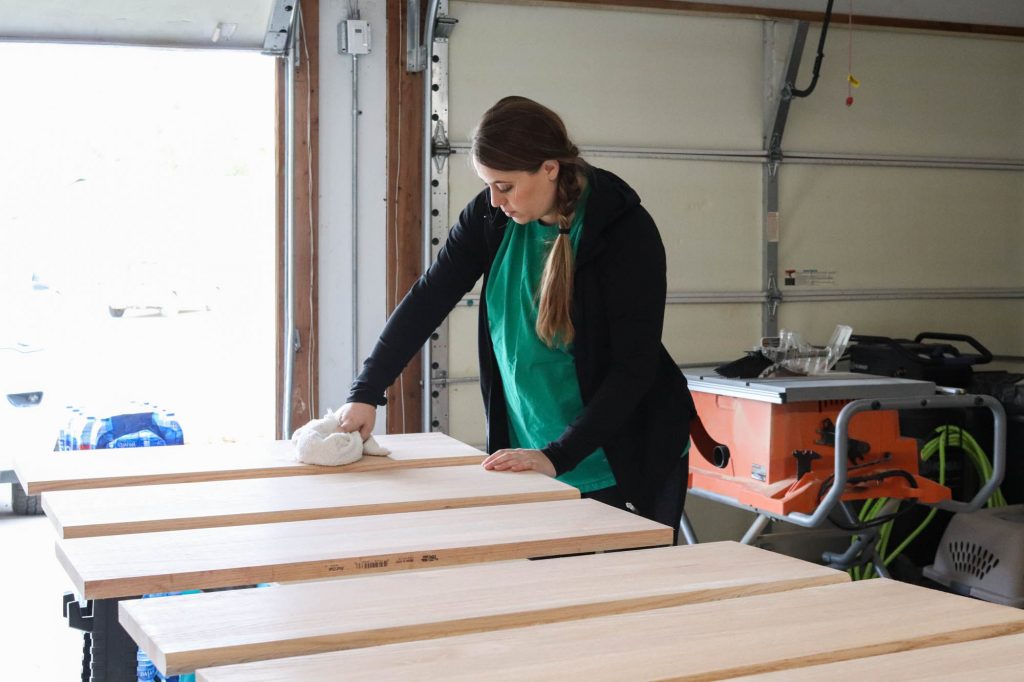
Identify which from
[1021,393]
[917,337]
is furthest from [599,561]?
[917,337]

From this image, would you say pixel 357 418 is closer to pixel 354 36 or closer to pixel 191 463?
pixel 191 463

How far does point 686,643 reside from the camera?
121 centimetres

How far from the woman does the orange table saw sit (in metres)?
1.25

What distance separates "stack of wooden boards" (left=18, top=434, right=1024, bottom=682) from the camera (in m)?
1.15

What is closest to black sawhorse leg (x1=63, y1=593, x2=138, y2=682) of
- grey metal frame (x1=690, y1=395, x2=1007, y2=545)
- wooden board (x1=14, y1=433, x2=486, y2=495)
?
wooden board (x1=14, y1=433, x2=486, y2=495)

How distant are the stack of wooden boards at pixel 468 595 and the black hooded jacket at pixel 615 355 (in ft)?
0.78

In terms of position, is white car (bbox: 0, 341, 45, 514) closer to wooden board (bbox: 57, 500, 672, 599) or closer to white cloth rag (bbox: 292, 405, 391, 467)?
white cloth rag (bbox: 292, 405, 391, 467)

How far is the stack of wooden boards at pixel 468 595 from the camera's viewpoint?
115 centimetres

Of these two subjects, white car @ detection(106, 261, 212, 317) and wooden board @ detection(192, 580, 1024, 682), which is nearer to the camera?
wooden board @ detection(192, 580, 1024, 682)

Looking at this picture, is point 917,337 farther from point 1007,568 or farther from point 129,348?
point 129,348

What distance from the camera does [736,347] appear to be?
4938mm

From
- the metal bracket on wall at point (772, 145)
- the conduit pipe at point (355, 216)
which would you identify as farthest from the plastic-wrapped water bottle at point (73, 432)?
the metal bracket on wall at point (772, 145)

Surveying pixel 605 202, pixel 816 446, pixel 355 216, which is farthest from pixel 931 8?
pixel 605 202

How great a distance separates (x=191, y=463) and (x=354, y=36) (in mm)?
2353
